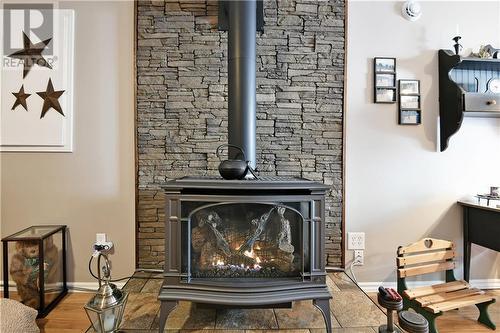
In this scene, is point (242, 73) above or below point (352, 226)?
above

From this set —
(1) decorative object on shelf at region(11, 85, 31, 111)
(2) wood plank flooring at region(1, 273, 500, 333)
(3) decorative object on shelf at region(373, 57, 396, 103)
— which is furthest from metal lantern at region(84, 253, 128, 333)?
(3) decorative object on shelf at region(373, 57, 396, 103)

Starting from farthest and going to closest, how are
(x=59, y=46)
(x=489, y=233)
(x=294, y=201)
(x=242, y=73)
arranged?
(x=59, y=46) → (x=489, y=233) → (x=242, y=73) → (x=294, y=201)

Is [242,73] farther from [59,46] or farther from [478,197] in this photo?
[478,197]

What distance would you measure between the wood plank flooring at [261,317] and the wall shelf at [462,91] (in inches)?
44.8

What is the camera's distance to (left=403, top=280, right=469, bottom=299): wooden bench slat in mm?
1582

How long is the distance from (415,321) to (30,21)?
2.81 m

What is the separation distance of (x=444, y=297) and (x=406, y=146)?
38.6 inches

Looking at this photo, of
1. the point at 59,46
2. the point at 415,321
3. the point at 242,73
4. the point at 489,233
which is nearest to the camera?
the point at 415,321

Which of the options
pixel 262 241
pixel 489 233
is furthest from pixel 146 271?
pixel 489 233

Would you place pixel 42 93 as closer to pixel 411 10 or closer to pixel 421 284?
pixel 411 10

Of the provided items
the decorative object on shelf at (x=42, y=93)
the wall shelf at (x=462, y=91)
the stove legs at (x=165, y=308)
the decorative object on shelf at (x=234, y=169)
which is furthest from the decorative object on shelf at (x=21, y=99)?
the wall shelf at (x=462, y=91)

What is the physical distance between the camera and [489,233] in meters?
1.77

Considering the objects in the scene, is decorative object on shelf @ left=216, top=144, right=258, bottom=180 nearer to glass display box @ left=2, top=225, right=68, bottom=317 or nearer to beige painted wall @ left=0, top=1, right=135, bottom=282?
beige painted wall @ left=0, top=1, right=135, bottom=282

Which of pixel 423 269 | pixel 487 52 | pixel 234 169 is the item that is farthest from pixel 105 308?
pixel 487 52
